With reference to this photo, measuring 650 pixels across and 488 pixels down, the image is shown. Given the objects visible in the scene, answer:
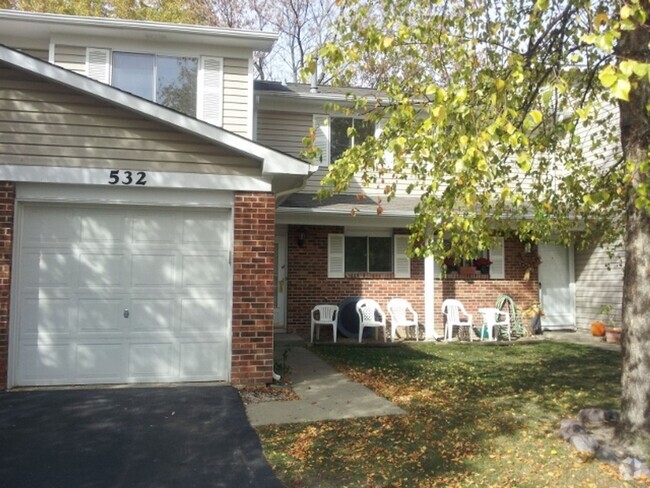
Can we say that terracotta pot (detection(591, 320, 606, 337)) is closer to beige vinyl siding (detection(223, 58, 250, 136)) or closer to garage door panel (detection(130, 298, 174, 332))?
beige vinyl siding (detection(223, 58, 250, 136))

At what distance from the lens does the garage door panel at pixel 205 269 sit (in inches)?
297

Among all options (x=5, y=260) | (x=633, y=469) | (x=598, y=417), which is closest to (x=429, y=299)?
(x=598, y=417)

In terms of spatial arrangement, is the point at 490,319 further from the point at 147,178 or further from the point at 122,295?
the point at 147,178

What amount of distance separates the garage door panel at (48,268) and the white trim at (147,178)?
968 millimetres

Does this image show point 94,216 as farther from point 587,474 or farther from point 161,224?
point 587,474

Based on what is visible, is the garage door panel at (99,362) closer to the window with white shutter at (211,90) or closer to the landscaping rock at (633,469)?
the window with white shutter at (211,90)

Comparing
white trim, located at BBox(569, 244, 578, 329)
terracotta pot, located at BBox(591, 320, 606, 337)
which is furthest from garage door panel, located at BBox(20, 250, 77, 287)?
white trim, located at BBox(569, 244, 578, 329)

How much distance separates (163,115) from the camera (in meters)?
7.03

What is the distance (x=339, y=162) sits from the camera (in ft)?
18.7

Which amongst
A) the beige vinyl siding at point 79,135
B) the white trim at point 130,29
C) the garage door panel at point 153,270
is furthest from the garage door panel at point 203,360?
the white trim at point 130,29

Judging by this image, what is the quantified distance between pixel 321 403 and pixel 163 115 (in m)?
4.15

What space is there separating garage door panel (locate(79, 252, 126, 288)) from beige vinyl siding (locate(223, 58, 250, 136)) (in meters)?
4.23

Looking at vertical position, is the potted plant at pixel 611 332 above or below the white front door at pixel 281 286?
below

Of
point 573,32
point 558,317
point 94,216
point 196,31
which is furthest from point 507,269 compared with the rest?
point 94,216
